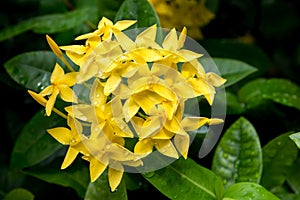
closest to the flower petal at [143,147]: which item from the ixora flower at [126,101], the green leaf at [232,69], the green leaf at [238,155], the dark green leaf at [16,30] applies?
the ixora flower at [126,101]

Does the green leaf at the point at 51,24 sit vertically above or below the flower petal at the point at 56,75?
below

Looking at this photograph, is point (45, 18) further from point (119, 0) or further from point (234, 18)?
point (234, 18)

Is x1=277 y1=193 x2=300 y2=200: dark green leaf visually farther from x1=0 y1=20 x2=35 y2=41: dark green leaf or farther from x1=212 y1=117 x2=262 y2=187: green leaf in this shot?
x1=0 y1=20 x2=35 y2=41: dark green leaf

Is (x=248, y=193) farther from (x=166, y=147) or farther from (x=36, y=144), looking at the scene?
A: (x=36, y=144)

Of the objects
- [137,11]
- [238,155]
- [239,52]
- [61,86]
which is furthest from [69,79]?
[239,52]

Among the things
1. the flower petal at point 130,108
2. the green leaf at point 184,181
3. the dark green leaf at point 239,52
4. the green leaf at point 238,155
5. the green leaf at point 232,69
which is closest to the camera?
the flower petal at point 130,108

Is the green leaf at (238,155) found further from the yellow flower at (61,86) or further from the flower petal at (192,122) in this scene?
the yellow flower at (61,86)
